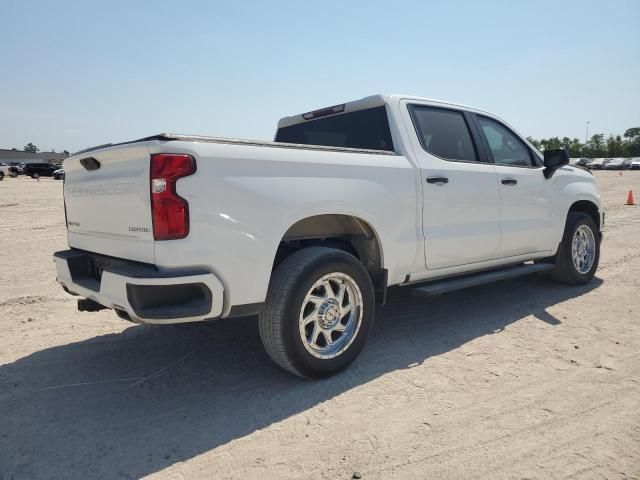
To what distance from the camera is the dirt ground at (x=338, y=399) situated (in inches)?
88.7

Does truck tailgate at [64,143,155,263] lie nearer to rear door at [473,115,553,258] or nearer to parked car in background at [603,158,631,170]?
rear door at [473,115,553,258]

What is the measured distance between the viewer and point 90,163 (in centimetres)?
307

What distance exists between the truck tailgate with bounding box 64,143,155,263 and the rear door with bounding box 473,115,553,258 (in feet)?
10.5

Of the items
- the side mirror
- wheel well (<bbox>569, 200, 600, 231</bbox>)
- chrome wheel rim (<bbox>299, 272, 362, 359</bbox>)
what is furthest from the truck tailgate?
wheel well (<bbox>569, 200, 600, 231</bbox>)

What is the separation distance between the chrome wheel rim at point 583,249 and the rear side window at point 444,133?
2.10 meters

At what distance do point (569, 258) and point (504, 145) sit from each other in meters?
1.64

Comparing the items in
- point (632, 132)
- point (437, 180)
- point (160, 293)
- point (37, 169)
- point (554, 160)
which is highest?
point (632, 132)

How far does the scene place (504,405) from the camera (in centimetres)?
275

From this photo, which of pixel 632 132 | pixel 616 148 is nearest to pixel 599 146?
pixel 616 148

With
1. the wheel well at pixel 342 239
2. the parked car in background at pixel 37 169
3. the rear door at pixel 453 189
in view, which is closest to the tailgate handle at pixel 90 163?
the wheel well at pixel 342 239

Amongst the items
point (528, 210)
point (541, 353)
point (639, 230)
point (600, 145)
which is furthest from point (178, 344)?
point (600, 145)

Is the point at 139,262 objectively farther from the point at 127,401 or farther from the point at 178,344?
the point at 178,344

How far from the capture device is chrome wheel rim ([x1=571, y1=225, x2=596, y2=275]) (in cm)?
546

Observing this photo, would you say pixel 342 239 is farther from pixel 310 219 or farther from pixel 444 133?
pixel 444 133
